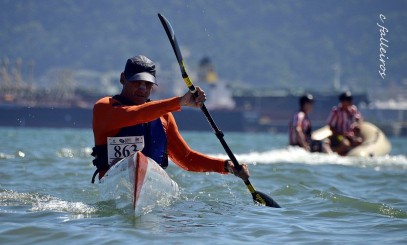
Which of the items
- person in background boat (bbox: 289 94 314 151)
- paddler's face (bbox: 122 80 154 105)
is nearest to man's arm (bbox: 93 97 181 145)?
paddler's face (bbox: 122 80 154 105)

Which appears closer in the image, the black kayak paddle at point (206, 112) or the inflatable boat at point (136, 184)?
the inflatable boat at point (136, 184)

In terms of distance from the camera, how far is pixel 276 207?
29.6 feet

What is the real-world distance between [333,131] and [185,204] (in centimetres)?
1228

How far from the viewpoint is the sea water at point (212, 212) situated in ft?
22.7

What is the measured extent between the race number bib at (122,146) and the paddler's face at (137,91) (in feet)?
1.19

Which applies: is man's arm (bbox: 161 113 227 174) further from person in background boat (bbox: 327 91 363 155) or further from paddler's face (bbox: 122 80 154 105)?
person in background boat (bbox: 327 91 363 155)

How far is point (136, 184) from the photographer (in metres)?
7.39

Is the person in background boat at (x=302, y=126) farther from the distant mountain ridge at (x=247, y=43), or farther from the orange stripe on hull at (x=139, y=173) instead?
the distant mountain ridge at (x=247, y=43)

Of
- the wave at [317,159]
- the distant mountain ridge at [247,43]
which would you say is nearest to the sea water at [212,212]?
A: the wave at [317,159]

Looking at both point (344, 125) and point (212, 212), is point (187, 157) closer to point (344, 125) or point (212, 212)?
point (212, 212)

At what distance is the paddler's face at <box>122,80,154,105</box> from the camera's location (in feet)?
26.3

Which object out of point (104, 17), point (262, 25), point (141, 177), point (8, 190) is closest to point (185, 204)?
point (141, 177)

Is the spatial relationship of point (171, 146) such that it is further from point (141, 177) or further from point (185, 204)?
point (141, 177)

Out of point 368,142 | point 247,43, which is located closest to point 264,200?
point 368,142
